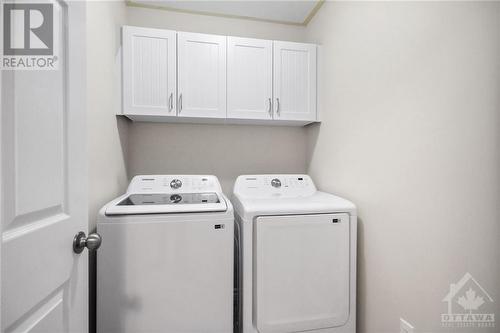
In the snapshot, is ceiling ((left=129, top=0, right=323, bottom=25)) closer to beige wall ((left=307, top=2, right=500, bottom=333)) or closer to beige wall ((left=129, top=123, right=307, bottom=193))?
beige wall ((left=307, top=2, right=500, bottom=333))

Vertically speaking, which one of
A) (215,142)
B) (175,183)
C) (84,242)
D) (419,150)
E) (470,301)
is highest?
(215,142)

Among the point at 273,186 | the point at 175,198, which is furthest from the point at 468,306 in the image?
the point at 175,198

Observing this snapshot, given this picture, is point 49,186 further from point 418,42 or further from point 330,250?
point 418,42

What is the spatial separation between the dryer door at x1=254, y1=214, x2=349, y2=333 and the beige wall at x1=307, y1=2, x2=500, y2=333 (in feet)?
0.60

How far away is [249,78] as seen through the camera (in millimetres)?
1965

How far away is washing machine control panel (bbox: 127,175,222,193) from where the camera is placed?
6.19ft

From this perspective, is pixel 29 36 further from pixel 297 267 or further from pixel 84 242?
pixel 297 267

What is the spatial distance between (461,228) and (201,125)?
191 centimetres

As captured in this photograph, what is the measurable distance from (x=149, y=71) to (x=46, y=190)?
1.38 metres

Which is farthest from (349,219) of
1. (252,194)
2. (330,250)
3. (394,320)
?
(252,194)

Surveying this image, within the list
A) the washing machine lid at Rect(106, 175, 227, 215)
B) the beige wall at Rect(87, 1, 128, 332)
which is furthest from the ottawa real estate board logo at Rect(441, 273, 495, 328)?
the beige wall at Rect(87, 1, 128, 332)

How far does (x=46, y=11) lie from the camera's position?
68cm

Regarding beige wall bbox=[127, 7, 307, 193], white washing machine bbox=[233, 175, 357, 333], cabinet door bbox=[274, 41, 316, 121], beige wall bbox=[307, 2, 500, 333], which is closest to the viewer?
beige wall bbox=[307, 2, 500, 333]

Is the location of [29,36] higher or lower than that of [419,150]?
higher
